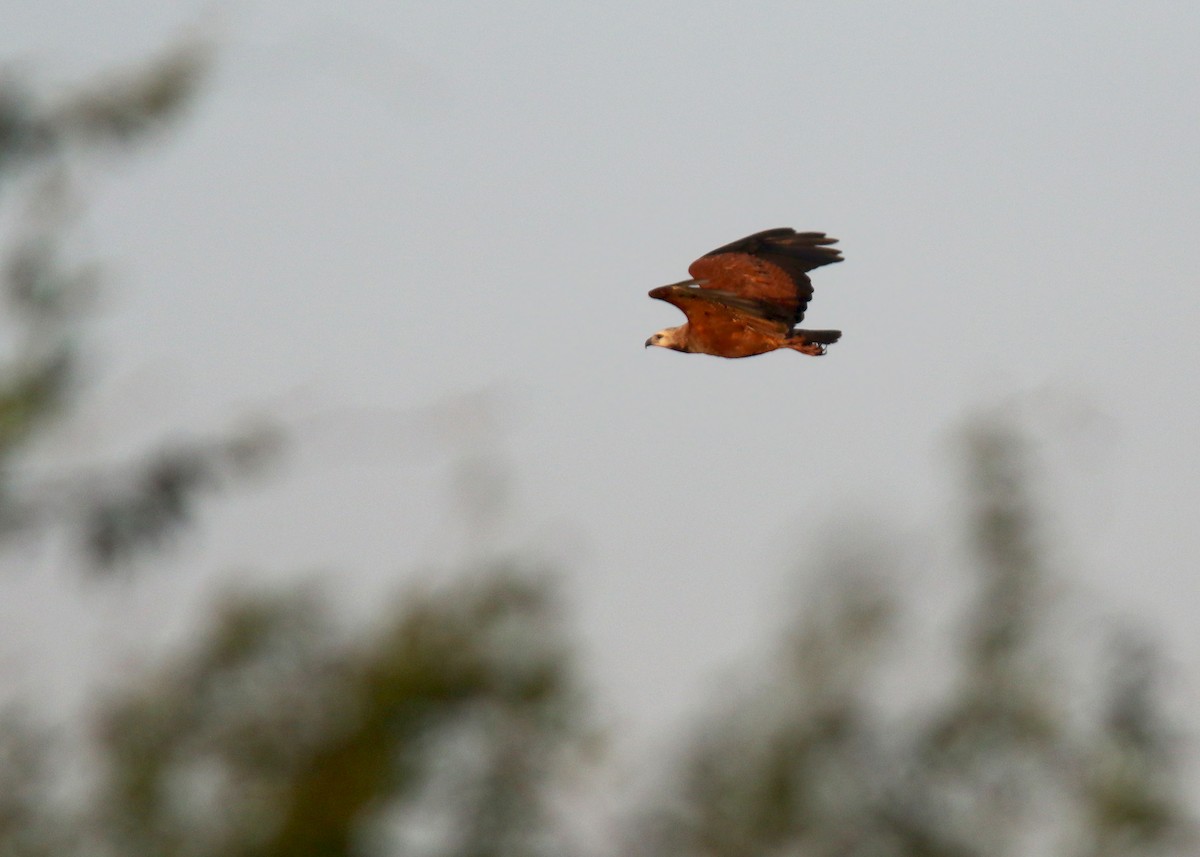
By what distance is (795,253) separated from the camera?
7949 millimetres

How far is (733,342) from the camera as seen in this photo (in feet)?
21.0

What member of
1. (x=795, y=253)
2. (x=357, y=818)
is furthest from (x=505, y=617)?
(x=795, y=253)

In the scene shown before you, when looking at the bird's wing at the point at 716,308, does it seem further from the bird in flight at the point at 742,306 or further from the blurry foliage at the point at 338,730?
the blurry foliage at the point at 338,730

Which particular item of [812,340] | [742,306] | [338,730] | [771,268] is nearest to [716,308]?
[742,306]

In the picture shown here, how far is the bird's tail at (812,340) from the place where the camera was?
639 cm

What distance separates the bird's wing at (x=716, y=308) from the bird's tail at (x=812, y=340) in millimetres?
111

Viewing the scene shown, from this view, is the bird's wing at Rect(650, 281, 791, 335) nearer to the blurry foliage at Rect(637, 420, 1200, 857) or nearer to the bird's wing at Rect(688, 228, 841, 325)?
the bird's wing at Rect(688, 228, 841, 325)

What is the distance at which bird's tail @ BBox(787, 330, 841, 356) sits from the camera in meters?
6.39

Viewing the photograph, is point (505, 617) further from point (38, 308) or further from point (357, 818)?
point (38, 308)

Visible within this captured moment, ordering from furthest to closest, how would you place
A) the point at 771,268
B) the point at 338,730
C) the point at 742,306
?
the point at 338,730 → the point at 771,268 → the point at 742,306

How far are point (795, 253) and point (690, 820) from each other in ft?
65.9

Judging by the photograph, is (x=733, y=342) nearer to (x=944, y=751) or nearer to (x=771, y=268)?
(x=771, y=268)

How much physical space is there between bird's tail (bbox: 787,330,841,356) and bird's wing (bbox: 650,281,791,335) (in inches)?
4.4

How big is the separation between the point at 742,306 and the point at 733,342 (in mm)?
132
